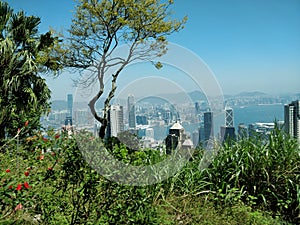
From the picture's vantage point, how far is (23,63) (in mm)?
5691

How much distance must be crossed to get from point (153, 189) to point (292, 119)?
206 cm

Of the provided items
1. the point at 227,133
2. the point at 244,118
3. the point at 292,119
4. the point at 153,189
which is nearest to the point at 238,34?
the point at 244,118

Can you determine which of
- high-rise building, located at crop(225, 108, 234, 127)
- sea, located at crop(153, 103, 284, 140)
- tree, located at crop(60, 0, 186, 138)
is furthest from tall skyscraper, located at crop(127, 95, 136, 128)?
high-rise building, located at crop(225, 108, 234, 127)

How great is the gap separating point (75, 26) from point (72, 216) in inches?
151

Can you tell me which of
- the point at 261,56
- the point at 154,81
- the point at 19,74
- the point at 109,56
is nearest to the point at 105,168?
the point at 154,81

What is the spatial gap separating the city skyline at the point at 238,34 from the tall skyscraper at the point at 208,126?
72 centimetres

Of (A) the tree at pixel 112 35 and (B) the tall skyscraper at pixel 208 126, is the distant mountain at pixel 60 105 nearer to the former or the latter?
(A) the tree at pixel 112 35

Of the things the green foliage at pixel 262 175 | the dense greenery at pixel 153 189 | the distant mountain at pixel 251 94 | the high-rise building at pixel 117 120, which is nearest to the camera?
the dense greenery at pixel 153 189

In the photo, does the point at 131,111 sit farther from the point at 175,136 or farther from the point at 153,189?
the point at 153,189

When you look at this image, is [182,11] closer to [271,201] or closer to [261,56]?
[261,56]

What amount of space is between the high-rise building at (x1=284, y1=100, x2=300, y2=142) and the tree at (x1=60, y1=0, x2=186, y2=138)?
207 cm

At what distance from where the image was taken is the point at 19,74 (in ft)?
18.5

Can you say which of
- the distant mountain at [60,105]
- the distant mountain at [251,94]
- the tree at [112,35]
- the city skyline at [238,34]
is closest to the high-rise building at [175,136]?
the city skyline at [238,34]

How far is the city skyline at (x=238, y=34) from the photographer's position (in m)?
4.70
